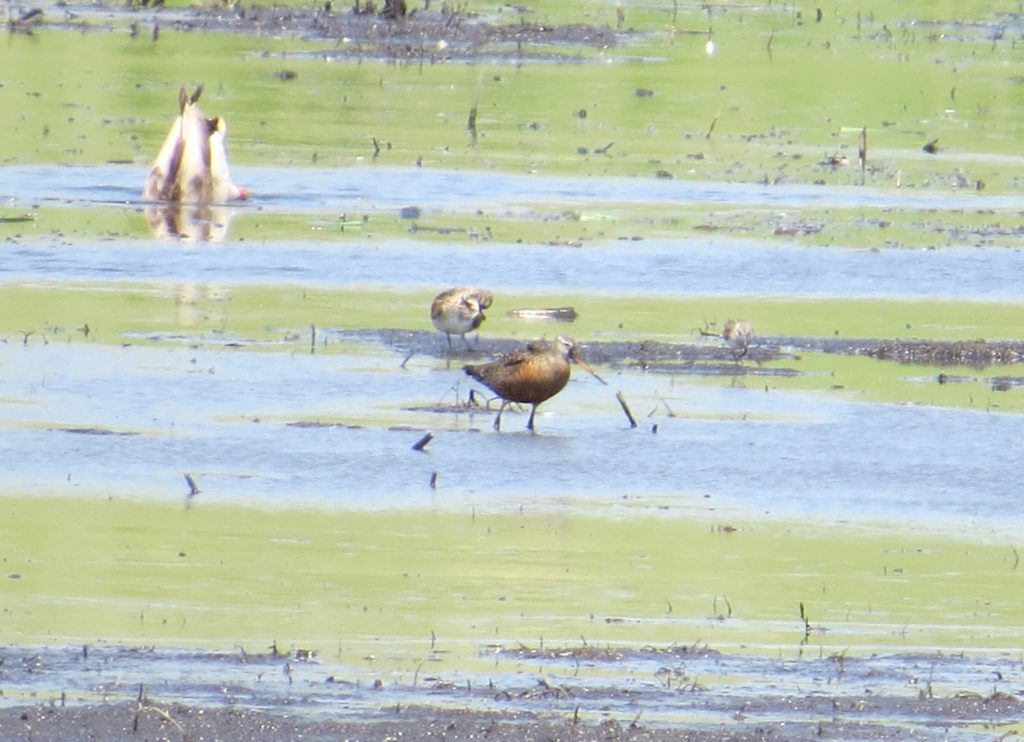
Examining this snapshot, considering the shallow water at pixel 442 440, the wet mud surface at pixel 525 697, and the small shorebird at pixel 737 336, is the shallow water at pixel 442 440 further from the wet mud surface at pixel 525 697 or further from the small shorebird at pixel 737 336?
the wet mud surface at pixel 525 697

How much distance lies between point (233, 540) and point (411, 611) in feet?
3.66

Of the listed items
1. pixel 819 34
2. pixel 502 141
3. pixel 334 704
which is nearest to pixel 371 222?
pixel 502 141

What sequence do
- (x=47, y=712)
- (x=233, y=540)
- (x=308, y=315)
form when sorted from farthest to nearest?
(x=308, y=315) < (x=233, y=540) < (x=47, y=712)

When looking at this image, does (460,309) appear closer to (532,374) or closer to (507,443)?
(532,374)

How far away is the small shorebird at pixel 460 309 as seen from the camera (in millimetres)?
12344

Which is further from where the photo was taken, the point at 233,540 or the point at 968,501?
the point at 968,501

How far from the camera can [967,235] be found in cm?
1725

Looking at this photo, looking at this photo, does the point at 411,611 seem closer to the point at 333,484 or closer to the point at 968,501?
the point at 333,484

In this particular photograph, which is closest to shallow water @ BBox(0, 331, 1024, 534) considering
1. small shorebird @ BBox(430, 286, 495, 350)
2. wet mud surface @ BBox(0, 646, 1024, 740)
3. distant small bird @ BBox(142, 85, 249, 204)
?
small shorebird @ BBox(430, 286, 495, 350)

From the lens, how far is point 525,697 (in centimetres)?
655

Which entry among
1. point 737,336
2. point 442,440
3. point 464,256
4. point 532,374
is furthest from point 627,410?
point 464,256

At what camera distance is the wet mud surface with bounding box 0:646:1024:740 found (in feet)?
20.1

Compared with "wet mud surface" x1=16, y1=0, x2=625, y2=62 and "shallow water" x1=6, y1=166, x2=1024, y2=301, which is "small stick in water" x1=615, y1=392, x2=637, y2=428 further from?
"wet mud surface" x1=16, y1=0, x2=625, y2=62

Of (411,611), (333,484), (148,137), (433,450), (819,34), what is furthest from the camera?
(819,34)
